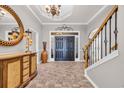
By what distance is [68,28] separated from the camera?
10781 millimetres

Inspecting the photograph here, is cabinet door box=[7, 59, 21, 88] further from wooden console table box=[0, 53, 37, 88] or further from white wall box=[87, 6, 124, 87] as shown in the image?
white wall box=[87, 6, 124, 87]

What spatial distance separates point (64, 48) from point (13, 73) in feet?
28.9

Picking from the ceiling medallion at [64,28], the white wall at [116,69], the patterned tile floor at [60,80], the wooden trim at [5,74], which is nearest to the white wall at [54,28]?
the ceiling medallion at [64,28]

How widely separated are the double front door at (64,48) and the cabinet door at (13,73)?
26.9ft

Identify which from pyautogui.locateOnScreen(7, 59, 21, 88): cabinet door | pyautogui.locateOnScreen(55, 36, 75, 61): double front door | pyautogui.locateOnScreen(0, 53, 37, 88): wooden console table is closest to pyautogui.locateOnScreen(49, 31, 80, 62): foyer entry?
pyautogui.locateOnScreen(55, 36, 75, 61): double front door

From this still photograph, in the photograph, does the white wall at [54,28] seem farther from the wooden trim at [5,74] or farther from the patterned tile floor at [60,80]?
the wooden trim at [5,74]

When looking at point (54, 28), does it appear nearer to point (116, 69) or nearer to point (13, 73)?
point (13, 73)

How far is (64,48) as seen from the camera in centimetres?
1191

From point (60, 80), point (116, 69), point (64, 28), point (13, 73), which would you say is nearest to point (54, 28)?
point (64, 28)

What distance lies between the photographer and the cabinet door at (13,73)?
2.95 m
